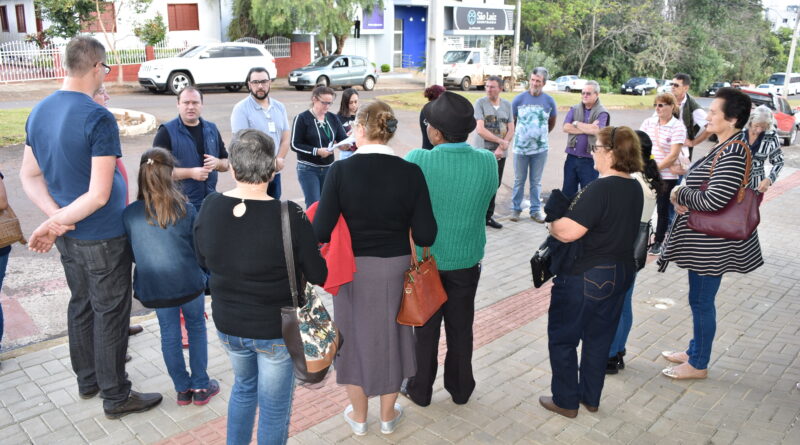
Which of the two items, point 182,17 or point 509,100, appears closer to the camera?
point 509,100

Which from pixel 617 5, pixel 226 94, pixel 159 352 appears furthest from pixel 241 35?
pixel 159 352

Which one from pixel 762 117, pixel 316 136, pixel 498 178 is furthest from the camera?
pixel 316 136

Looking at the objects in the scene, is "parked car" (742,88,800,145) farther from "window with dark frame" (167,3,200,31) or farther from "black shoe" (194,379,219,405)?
"window with dark frame" (167,3,200,31)

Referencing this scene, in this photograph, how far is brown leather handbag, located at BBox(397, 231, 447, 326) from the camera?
3570 millimetres

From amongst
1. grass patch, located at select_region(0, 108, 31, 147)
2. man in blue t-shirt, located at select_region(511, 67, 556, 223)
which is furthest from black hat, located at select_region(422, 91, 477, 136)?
grass patch, located at select_region(0, 108, 31, 147)

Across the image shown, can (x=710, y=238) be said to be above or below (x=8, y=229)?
below

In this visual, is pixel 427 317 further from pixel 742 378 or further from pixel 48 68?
pixel 48 68

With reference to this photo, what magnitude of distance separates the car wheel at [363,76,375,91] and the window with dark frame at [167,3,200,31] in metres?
8.49

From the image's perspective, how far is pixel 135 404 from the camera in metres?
4.04

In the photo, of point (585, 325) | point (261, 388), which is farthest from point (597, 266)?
point (261, 388)

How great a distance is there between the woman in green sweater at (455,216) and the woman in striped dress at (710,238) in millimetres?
1552

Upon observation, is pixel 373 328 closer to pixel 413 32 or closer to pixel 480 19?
pixel 480 19

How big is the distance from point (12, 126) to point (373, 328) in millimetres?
13462

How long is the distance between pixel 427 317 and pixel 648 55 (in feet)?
137
